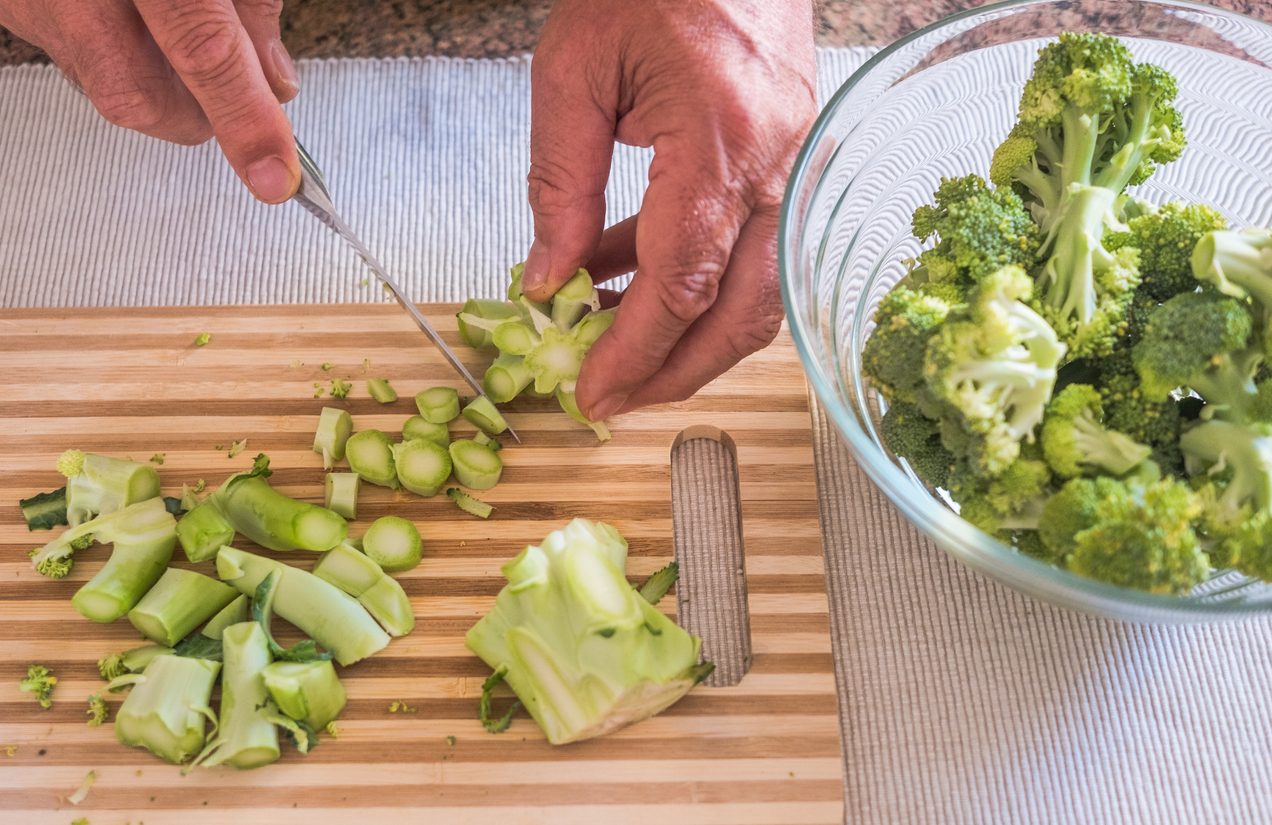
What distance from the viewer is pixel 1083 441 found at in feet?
4.26

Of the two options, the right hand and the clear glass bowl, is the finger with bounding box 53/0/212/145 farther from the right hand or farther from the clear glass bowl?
the clear glass bowl

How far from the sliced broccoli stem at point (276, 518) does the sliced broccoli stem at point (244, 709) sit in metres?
0.14

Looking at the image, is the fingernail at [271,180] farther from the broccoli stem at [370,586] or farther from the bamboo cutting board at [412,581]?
the broccoli stem at [370,586]

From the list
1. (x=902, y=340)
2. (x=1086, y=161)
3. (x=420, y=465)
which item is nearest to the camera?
(x=902, y=340)

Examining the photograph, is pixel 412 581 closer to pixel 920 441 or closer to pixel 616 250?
pixel 616 250

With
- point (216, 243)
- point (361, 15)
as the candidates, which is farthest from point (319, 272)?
point (361, 15)

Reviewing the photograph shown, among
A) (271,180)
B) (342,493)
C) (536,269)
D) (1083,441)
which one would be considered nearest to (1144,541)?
(1083,441)

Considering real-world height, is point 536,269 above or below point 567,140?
below

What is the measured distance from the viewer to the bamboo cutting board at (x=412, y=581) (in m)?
1.50

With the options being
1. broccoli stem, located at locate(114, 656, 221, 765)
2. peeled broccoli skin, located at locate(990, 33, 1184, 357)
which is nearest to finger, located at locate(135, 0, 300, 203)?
broccoli stem, located at locate(114, 656, 221, 765)

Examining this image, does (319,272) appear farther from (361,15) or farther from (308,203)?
(361,15)

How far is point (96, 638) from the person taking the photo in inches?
64.1

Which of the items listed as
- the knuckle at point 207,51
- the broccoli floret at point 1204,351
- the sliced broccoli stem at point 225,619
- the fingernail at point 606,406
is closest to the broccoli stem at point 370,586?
the sliced broccoli stem at point 225,619

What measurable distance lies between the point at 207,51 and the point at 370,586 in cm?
75
